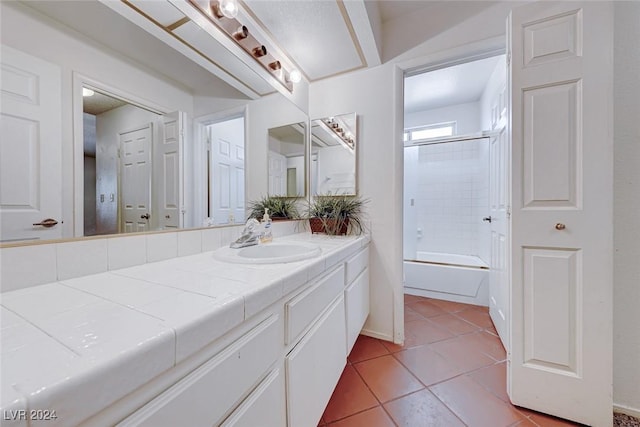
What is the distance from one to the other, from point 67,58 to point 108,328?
80 cm

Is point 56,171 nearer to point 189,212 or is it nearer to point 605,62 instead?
point 189,212

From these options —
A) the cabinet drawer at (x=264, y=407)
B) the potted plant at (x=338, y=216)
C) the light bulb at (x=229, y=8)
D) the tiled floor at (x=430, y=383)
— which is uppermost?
the light bulb at (x=229, y=8)

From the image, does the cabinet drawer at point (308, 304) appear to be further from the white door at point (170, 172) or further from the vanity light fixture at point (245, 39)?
the vanity light fixture at point (245, 39)

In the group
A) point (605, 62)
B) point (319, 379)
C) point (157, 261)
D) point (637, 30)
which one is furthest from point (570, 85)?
point (157, 261)

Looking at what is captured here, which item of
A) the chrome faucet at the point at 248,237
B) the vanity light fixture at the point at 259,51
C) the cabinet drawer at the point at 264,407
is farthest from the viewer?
the vanity light fixture at the point at 259,51

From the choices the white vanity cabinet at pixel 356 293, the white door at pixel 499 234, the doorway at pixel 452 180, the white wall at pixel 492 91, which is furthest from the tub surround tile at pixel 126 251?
the white wall at pixel 492 91

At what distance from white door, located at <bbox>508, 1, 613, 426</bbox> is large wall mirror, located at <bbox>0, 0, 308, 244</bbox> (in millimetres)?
1591

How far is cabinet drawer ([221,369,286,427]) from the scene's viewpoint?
587 millimetres

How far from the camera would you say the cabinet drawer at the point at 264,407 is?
587 millimetres

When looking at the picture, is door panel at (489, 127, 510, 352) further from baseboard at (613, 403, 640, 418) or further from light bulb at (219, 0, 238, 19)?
light bulb at (219, 0, 238, 19)

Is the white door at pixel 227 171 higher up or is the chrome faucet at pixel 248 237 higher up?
the white door at pixel 227 171

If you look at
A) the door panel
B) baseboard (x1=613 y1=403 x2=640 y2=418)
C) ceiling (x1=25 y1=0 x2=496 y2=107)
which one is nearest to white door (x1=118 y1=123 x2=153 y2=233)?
ceiling (x1=25 y1=0 x2=496 y2=107)

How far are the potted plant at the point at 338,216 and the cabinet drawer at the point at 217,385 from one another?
1.18 metres

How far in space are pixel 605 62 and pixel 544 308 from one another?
3.82ft
